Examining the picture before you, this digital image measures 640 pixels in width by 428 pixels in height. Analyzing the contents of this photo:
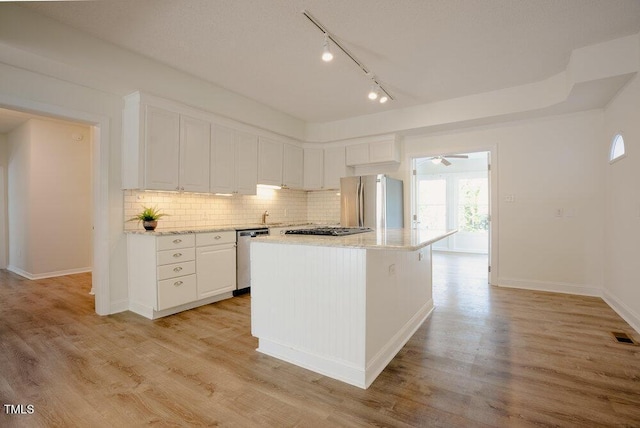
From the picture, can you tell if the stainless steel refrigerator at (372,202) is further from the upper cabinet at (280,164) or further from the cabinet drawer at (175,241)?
the cabinet drawer at (175,241)

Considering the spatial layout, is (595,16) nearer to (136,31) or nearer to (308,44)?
(308,44)

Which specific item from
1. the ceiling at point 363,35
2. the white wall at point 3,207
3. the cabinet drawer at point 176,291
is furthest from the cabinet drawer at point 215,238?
the white wall at point 3,207

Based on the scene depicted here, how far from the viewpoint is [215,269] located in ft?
12.2

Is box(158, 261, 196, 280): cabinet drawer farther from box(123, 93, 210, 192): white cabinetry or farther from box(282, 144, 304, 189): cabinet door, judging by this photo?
box(282, 144, 304, 189): cabinet door

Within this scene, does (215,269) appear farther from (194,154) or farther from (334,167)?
(334,167)

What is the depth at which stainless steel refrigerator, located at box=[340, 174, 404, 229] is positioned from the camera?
15.8 ft

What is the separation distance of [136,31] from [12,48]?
3.01 feet

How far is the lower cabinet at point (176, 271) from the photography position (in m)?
3.20

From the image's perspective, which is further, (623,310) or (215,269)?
(215,269)

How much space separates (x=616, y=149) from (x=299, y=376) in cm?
424

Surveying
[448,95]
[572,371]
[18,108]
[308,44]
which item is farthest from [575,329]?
[18,108]

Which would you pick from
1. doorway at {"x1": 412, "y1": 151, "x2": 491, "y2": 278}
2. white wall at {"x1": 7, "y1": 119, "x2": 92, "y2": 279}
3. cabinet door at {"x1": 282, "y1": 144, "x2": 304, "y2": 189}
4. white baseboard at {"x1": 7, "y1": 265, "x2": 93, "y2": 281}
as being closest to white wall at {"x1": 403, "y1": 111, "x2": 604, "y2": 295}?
cabinet door at {"x1": 282, "y1": 144, "x2": 304, "y2": 189}

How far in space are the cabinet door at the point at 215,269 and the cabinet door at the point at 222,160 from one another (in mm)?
842

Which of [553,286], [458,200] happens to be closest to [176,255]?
[553,286]
